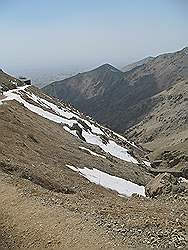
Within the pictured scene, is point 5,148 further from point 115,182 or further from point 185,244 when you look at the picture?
point 185,244

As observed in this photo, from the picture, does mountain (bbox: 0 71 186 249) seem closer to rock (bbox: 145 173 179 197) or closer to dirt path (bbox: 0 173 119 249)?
dirt path (bbox: 0 173 119 249)

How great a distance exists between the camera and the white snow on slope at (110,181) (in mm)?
45250

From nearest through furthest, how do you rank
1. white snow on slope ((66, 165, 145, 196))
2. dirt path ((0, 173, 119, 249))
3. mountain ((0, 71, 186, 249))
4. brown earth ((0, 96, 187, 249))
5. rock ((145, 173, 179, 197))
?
brown earth ((0, 96, 187, 249)), mountain ((0, 71, 186, 249)), dirt path ((0, 173, 119, 249)), rock ((145, 173, 179, 197)), white snow on slope ((66, 165, 145, 196))

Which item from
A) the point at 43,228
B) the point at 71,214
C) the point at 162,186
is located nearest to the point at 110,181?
the point at 162,186

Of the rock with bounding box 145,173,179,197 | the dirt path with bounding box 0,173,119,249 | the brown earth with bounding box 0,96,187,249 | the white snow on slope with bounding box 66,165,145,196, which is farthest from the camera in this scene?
the white snow on slope with bounding box 66,165,145,196

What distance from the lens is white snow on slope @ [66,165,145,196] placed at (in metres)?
45.2

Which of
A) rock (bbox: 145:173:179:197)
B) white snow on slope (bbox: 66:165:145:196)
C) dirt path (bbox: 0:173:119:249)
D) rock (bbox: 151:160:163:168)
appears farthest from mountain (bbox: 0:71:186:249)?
rock (bbox: 151:160:163:168)

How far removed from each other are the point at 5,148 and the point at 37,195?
13.9 m

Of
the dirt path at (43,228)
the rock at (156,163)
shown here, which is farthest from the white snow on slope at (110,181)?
the rock at (156,163)


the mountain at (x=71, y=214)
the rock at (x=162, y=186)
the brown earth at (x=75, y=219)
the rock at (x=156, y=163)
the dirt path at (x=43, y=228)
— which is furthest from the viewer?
the rock at (x=156, y=163)

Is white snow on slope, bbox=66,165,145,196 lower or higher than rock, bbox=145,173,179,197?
lower

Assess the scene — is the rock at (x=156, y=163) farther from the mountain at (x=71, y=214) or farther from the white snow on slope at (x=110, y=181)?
the mountain at (x=71, y=214)

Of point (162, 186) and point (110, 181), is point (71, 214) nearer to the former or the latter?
point (162, 186)

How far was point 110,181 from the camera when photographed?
4784cm
